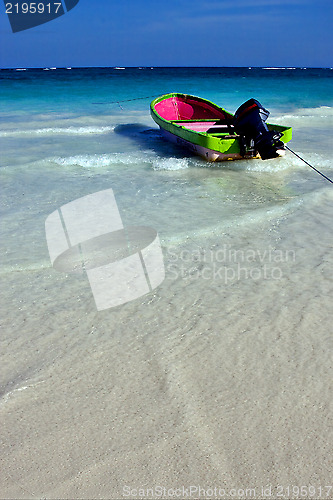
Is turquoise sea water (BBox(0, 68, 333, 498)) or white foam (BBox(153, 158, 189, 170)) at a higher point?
turquoise sea water (BBox(0, 68, 333, 498))

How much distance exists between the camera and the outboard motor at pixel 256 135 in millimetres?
7754

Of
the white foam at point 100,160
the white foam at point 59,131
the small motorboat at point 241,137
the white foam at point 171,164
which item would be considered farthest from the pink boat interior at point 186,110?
the white foam at point 171,164

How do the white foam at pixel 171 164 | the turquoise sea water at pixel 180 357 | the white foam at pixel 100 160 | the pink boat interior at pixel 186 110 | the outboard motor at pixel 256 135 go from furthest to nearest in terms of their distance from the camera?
1. the pink boat interior at pixel 186 110
2. the white foam at pixel 100 160
3. the white foam at pixel 171 164
4. the outboard motor at pixel 256 135
5. the turquoise sea water at pixel 180 357

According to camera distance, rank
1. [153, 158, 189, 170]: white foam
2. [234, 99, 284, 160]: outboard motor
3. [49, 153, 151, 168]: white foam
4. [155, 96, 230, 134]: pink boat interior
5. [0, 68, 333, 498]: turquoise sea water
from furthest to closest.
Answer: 1. [155, 96, 230, 134]: pink boat interior
2. [49, 153, 151, 168]: white foam
3. [153, 158, 189, 170]: white foam
4. [234, 99, 284, 160]: outboard motor
5. [0, 68, 333, 498]: turquoise sea water

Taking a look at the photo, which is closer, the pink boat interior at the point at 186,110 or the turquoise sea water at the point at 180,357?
the turquoise sea water at the point at 180,357

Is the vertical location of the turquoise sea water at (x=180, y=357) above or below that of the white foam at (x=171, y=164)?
above

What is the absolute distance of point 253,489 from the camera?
212 centimetres

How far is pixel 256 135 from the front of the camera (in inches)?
314

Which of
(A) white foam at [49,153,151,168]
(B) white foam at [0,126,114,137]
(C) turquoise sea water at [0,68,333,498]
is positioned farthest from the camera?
(B) white foam at [0,126,114,137]

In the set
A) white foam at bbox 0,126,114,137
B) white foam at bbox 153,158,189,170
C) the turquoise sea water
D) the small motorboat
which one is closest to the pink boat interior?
the small motorboat

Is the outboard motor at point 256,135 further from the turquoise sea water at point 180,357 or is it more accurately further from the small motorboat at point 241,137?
the turquoise sea water at point 180,357

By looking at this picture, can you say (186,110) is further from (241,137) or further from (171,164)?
(241,137)

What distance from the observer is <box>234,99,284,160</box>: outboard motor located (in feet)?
25.4

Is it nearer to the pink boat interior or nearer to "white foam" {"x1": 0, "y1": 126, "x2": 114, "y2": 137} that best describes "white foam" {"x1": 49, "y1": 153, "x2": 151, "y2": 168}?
the pink boat interior
